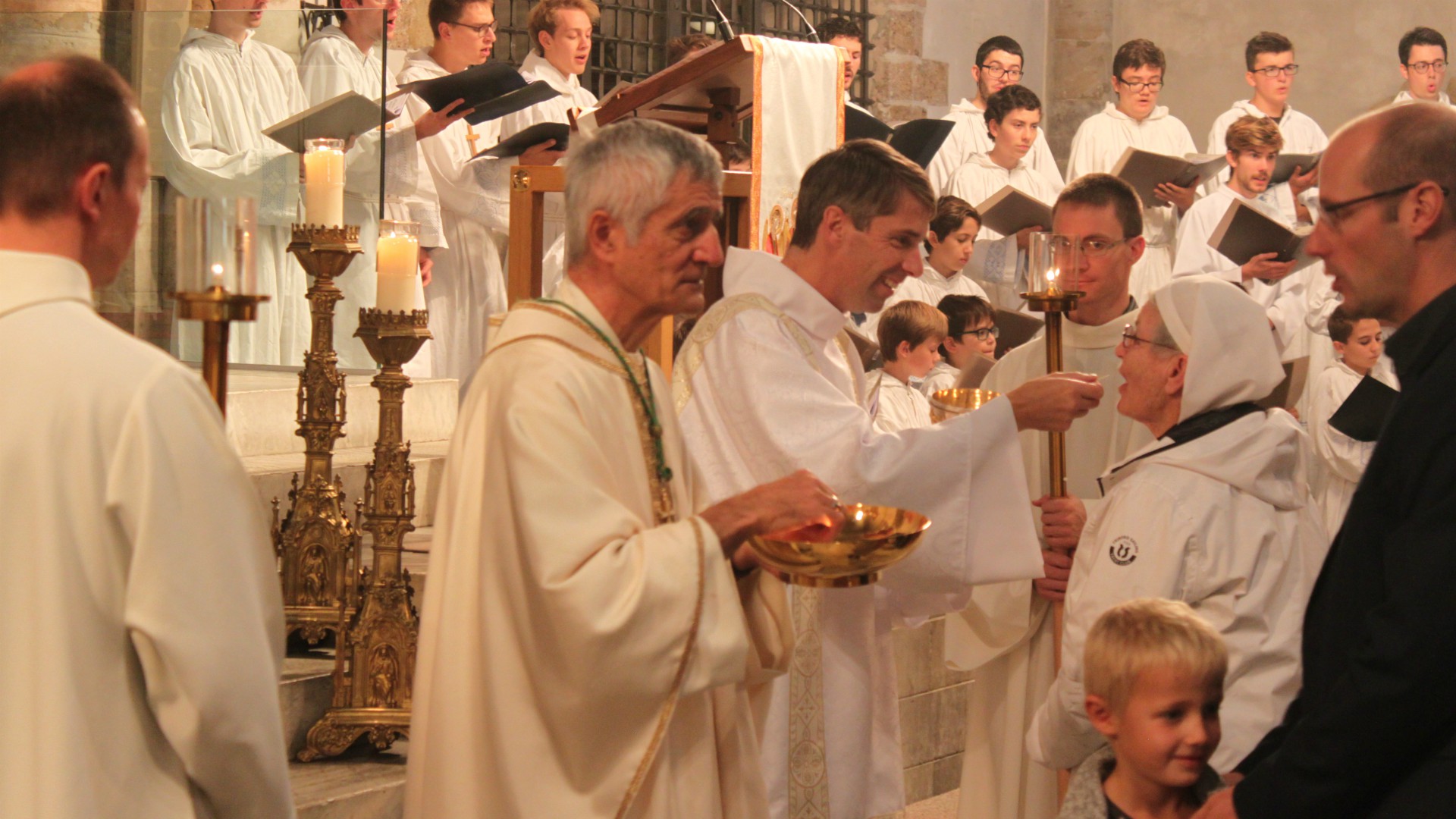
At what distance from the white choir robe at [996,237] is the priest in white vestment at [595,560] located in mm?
5131

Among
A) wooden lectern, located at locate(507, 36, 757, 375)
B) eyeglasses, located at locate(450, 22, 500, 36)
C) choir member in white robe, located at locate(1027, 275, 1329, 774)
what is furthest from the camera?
eyeglasses, located at locate(450, 22, 500, 36)

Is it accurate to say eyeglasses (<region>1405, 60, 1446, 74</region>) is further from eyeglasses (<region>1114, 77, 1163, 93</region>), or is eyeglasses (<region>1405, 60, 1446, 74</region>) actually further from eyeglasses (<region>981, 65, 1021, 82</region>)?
eyeglasses (<region>981, 65, 1021, 82</region>)

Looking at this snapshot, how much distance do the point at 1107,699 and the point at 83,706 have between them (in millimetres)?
1665

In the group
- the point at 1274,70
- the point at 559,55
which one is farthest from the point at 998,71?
the point at 559,55

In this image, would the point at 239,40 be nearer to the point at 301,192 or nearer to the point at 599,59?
the point at 301,192

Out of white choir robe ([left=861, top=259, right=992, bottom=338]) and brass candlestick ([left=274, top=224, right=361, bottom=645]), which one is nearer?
brass candlestick ([left=274, top=224, right=361, bottom=645])

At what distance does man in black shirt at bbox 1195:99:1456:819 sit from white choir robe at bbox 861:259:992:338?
6004 mm

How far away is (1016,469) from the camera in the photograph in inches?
137

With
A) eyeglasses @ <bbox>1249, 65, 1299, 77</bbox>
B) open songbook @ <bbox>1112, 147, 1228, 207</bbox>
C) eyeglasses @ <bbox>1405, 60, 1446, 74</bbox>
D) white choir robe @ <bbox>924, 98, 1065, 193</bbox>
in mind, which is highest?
eyeglasses @ <bbox>1405, 60, 1446, 74</bbox>

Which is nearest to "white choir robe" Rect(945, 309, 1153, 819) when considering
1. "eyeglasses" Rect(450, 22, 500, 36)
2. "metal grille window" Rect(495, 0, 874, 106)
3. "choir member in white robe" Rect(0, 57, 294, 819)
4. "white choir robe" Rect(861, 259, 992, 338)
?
"choir member in white robe" Rect(0, 57, 294, 819)

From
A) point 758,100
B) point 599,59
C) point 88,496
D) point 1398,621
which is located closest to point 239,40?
point 758,100

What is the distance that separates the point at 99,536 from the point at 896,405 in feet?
16.8

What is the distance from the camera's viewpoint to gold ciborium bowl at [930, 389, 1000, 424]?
3795 mm

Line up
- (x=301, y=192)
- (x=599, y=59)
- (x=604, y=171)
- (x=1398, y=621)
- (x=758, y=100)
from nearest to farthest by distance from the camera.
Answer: (x=1398, y=621), (x=604, y=171), (x=758, y=100), (x=301, y=192), (x=599, y=59)
